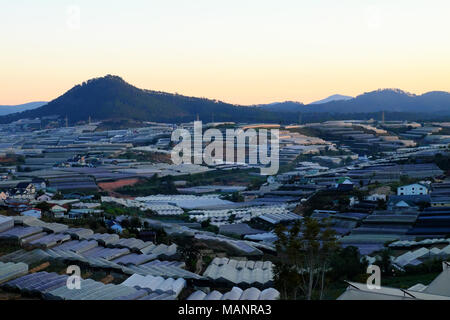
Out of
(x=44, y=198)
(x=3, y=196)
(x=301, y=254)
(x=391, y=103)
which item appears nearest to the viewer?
(x=301, y=254)

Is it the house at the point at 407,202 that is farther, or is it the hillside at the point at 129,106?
the hillside at the point at 129,106

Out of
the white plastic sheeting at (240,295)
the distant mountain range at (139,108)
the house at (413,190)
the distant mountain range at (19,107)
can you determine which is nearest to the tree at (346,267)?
the white plastic sheeting at (240,295)

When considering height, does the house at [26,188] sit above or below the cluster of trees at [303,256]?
below

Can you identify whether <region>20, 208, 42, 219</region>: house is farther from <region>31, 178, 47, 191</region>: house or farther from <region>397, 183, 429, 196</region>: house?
<region>397, 183, 429, 196</region>: house

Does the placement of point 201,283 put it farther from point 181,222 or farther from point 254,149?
point 254,149

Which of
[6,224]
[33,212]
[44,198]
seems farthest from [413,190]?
[6,224]

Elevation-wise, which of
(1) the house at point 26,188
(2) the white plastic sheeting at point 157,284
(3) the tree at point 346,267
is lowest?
(1) the house at point 26,188

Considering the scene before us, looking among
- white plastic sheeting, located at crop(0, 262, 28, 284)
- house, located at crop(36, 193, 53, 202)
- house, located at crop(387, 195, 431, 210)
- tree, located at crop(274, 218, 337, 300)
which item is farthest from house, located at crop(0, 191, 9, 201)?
tree, located at crop(274, 218, 337, 300)

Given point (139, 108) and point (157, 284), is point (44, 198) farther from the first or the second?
point (139, 108)

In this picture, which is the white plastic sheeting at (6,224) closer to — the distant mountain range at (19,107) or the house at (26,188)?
the house at (26,188)

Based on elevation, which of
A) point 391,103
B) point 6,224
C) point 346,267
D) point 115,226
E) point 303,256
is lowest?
point 115,226

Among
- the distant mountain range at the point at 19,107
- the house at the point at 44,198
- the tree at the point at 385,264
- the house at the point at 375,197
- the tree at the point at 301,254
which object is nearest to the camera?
the tree at the point at 301,254
